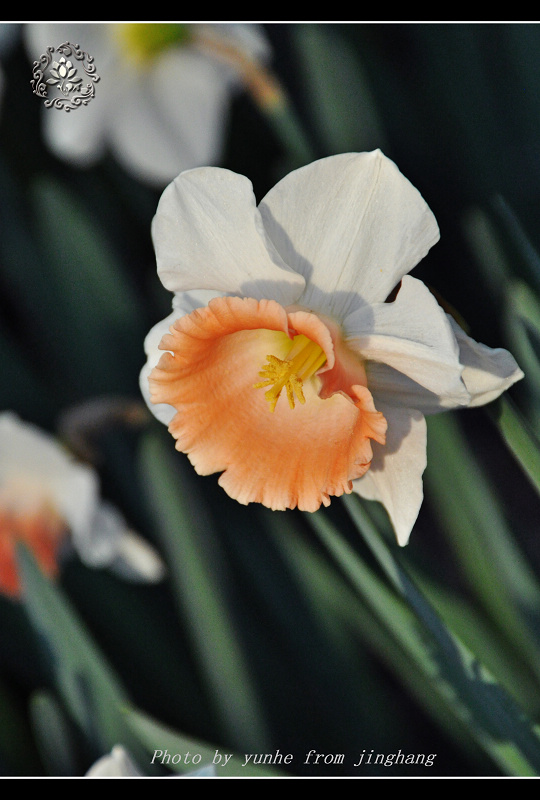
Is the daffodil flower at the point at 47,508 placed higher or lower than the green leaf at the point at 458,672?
higher

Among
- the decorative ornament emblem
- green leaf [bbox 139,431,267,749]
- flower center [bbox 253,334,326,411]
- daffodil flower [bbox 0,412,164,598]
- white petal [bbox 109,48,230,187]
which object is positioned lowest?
green leaf [bbox 139,431,267,749]

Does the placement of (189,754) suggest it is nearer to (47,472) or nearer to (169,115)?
(47,472)

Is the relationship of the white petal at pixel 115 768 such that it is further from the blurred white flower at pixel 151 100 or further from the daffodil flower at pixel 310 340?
the blurred white flower at pixel 151 100

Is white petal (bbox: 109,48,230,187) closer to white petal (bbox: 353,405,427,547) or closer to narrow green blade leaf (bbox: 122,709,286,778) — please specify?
white petal (bbox: 353,405,427,547)

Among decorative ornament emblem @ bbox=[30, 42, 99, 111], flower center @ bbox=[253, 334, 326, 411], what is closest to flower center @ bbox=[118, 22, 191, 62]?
decorative ornament emblem @ bbox=[30, 42, 99, 111]

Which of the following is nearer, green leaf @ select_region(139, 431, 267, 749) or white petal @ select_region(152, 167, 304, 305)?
white petal @ select_region(152, 167, 304, 305)

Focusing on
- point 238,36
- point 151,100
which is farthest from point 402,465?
point 151,100

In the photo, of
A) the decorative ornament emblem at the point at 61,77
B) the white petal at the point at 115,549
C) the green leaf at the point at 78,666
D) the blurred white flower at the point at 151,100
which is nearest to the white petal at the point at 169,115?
the blurred white flower at the point at 151,100
